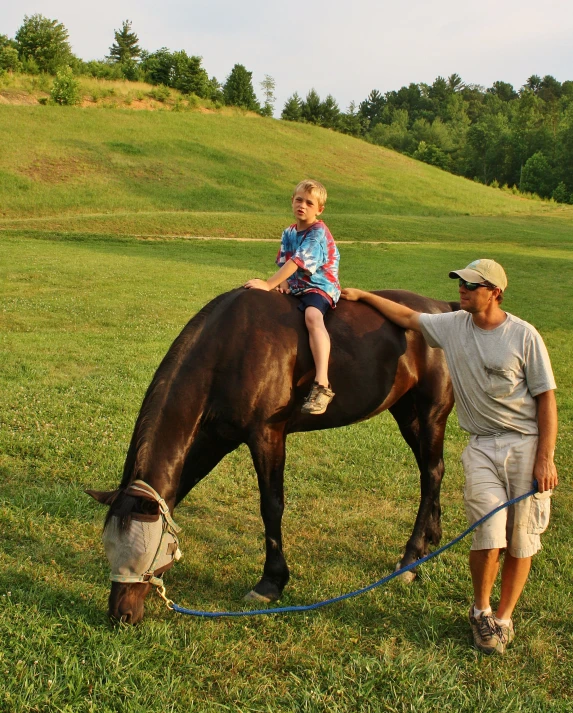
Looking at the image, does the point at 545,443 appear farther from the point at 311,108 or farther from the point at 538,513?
the point at 311,108

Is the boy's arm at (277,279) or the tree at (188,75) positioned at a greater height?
the tree at (188,75)

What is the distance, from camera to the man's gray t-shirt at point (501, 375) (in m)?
3.62

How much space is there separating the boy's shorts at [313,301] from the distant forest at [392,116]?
4894 centimetres

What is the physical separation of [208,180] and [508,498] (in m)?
37.3

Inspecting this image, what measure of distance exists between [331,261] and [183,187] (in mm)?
33671

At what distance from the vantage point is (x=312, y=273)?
4.56 metres

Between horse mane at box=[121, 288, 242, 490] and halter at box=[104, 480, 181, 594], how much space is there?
184 mm

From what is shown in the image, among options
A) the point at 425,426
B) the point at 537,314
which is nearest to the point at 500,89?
the point at 537,314

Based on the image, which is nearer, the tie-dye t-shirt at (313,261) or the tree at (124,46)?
the tie-dye t-shirt at (313,261)

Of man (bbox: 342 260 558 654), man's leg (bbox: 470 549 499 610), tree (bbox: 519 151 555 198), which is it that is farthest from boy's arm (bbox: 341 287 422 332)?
tree (bbox: 519 151 555 198)

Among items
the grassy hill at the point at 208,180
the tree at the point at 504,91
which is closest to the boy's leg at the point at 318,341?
the grassy hill at the point at 208,180

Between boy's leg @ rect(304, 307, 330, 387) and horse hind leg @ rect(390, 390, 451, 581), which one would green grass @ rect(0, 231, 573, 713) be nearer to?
horse hind leg @ rect(390, 390, 451, 581)

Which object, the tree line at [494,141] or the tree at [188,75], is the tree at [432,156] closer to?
the tree line at [494,141]

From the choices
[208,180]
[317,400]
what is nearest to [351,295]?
[317,400]
